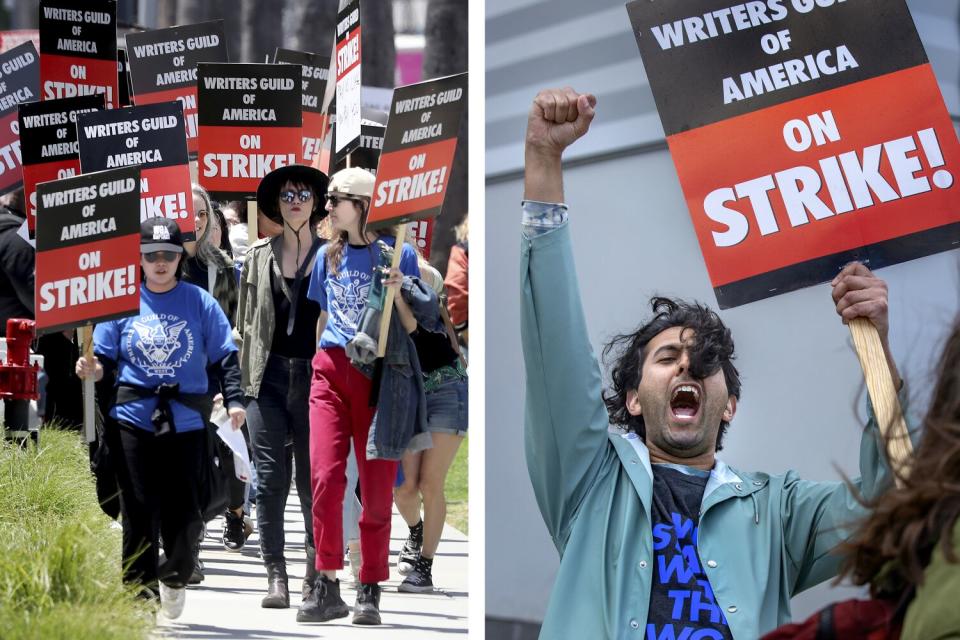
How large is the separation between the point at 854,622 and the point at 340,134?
16.5 ft

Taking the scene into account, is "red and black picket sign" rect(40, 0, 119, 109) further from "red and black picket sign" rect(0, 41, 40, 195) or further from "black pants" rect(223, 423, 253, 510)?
"black pants" rect(223, 423, 253, 510)

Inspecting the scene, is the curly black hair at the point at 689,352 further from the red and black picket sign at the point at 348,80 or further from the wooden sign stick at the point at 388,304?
the red and black picket sign at the point at 348,80

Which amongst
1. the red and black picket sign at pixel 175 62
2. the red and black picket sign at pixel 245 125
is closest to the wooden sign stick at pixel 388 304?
the red and black picket sign at pixel 245 125

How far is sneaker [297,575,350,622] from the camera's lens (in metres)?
6.69

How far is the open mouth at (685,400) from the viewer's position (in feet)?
13.1

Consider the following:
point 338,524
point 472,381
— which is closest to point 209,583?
point 338,524

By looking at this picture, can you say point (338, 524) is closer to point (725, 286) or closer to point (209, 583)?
point (209, 583)

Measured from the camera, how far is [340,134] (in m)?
7.16

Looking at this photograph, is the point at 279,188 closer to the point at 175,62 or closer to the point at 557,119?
the point at 175,62

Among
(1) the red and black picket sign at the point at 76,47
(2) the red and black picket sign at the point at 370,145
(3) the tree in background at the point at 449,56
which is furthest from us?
(3) the tree in background at the point at 449,56

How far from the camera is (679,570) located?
12.2 ft

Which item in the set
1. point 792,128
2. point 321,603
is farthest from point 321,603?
point 792,128

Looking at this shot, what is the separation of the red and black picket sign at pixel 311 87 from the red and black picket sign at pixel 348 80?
6.23 ft

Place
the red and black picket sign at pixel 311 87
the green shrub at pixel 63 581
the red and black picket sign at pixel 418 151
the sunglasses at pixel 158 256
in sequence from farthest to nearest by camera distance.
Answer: the red and black picket sign at pixel 311 87 < the red and black picket sign at pixel 418 151 < the sunglasses at pixel 158 256 < the green shrub at pixel 63 581
